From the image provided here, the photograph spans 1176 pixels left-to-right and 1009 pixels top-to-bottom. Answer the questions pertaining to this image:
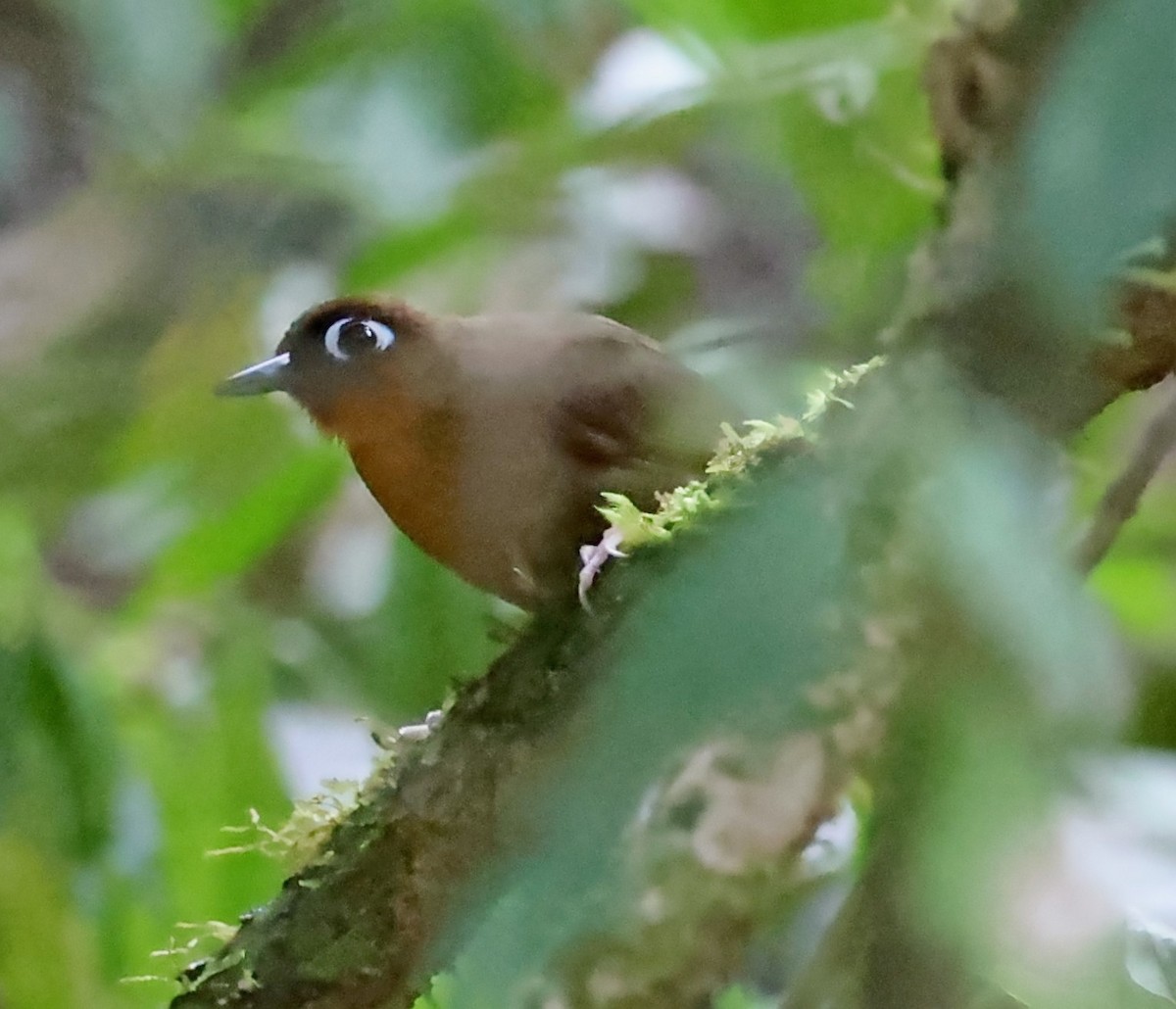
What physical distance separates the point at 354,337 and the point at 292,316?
2.14 feet

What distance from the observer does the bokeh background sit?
3.84 ft

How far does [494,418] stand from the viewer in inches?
59.1

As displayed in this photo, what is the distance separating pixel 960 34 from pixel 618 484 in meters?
0.53

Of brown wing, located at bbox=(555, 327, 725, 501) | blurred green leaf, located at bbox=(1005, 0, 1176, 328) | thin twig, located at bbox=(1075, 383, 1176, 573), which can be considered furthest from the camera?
brown wing, located at bbox=(555, 327, 725, 501)

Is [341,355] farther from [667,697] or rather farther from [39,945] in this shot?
[667,697]

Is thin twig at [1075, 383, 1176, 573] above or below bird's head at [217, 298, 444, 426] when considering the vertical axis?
below

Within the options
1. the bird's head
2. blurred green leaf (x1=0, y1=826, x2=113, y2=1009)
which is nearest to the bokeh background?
blurred green leaf (x1=0, y1=826, x2=113, y2=1009)

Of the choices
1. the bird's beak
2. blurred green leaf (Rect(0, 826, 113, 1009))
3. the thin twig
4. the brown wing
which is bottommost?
the thin twig

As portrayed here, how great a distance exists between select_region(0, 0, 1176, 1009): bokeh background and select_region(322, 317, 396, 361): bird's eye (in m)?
0.12

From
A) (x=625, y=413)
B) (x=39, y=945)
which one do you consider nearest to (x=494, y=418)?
(x=625, y=413)

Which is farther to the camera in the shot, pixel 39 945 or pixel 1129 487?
pixel 39 945

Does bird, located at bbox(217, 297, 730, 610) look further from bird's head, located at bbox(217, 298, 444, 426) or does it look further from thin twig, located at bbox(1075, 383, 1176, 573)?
thin twig, located at bbox(1075, 383, 1176, 573)

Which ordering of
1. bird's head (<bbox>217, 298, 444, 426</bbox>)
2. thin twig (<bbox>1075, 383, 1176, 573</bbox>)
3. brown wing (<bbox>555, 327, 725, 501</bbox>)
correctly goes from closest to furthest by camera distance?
thin twig (<bbox>1075, 383, 1176, 573</bbox>) → brown wing (<bbox>555, 327, 725, 501</bbox>) → bird's head (<bbox>217, 298, 444, 426</bbox>)

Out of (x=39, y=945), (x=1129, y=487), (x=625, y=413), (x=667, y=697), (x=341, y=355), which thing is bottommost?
(x=667, y=697)
